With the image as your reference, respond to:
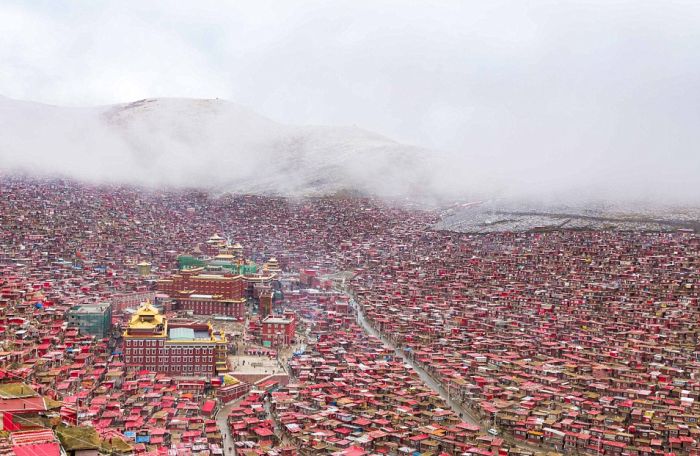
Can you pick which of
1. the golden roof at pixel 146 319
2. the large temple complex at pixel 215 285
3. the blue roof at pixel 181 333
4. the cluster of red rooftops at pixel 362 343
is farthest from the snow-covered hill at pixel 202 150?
the golden roof at pixel 146 319

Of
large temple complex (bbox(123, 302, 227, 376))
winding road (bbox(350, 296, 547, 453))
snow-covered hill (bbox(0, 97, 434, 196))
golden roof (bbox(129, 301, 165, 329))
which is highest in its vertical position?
snow-covered hill (bbox(0, 97, 434, 196))

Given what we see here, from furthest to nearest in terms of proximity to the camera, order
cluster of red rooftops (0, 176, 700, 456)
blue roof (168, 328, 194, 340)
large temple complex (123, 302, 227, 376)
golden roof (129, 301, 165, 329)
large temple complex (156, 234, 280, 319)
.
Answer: large temple complex (156, 234, 280, 319) < blue roof (168, 328, 194, 340) < golden roof (129, 301, 165, 329) < large temple complex (123, 302, 227, 376) < cluster of red rooftops (0, 176, 700, 456)

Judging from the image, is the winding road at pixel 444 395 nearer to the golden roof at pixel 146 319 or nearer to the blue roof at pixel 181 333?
the blue roof at pixel 181 333

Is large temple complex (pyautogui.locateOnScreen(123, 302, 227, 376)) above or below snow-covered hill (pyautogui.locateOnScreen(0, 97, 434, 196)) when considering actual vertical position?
below

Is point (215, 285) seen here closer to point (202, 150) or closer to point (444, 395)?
point (444, 395)

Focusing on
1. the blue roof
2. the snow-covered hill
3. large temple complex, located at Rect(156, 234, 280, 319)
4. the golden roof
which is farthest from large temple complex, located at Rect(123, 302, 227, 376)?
the snow-covered hill

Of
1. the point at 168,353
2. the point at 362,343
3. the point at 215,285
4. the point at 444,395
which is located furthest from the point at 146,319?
the point at 215,285

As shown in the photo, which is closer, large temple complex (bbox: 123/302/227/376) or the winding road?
the winding road

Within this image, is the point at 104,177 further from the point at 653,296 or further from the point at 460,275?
the point at 653,296

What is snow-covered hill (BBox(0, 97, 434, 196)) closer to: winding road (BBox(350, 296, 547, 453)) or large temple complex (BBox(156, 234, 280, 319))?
large temple complex (BBox(156, 234, 280, 319))
